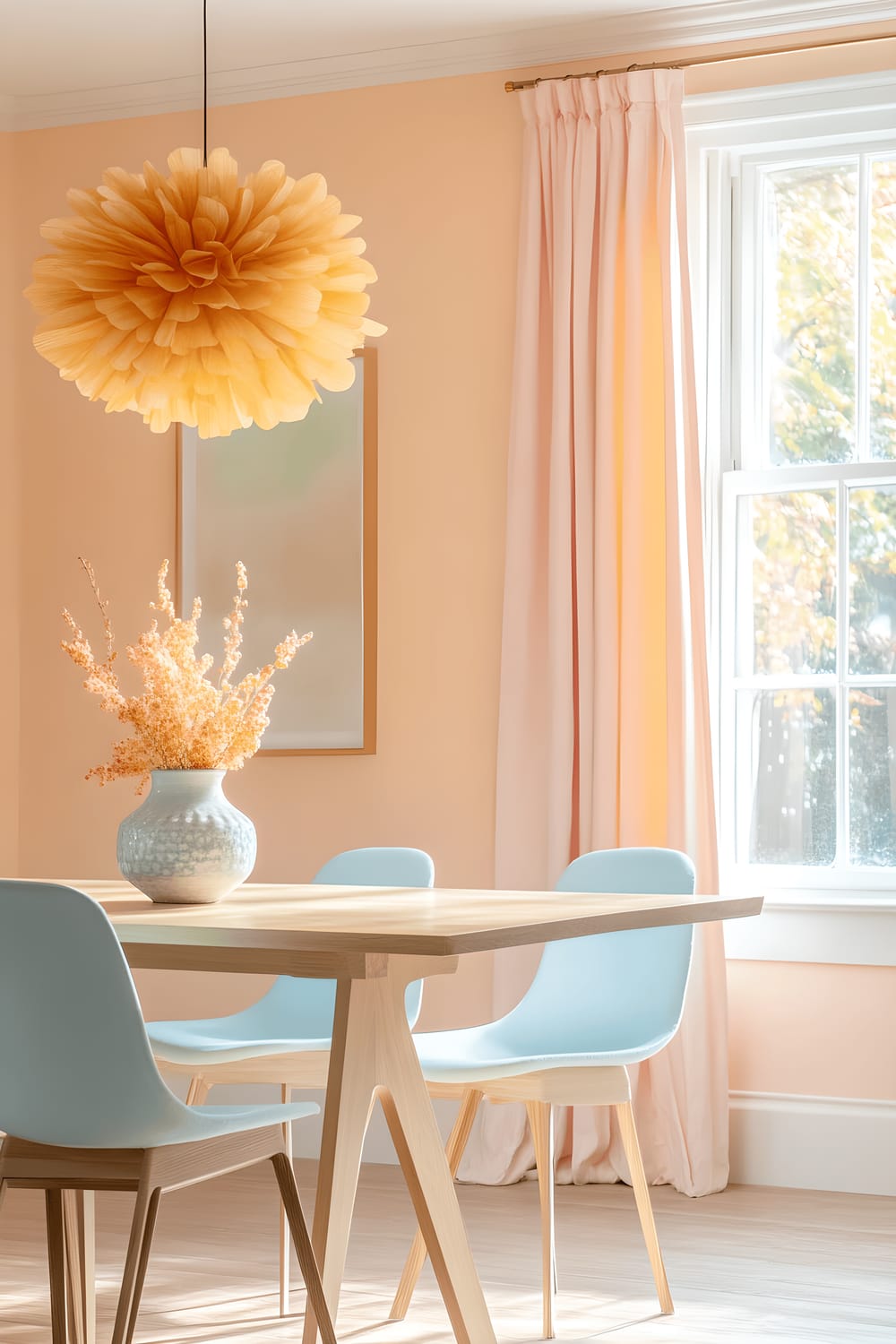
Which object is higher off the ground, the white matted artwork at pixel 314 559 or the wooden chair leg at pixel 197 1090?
the white matted artwork at pixel 314 559

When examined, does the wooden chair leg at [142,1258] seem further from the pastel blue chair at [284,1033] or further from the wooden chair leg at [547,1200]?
the wooden chair leg at [547,1200]

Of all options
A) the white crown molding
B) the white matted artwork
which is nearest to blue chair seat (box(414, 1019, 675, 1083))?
the white matted artwork

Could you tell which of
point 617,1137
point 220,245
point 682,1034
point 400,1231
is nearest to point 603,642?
point 682,1034

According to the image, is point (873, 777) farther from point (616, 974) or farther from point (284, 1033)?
point (284, 1033)

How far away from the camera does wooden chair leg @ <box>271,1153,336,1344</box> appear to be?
2.12 meters

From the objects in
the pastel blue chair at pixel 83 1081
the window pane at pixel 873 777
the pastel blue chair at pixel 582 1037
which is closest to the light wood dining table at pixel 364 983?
the pastel blue chair at pixel 83 1081

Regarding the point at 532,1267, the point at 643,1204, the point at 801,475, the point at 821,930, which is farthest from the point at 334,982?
the point at 801,475

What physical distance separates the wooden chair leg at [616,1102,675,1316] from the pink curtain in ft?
3.00

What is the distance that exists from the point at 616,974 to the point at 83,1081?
53.7 inches

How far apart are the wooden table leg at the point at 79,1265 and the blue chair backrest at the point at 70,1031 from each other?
351mm

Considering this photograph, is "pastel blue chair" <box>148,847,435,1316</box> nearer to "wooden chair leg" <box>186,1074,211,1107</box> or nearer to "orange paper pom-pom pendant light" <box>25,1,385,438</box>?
"wooden chair leg" <box>186,1074,211,1107</box>

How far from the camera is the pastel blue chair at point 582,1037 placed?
2.79 m

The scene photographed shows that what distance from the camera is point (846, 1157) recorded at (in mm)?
3848

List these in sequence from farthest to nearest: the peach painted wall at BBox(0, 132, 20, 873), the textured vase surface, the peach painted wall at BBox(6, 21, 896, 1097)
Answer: the peach painted wall at BBox(0, 132, 20, 873)
the peach painted wall at BBox(6, 21, 896, 1097)
the textured vase surface
